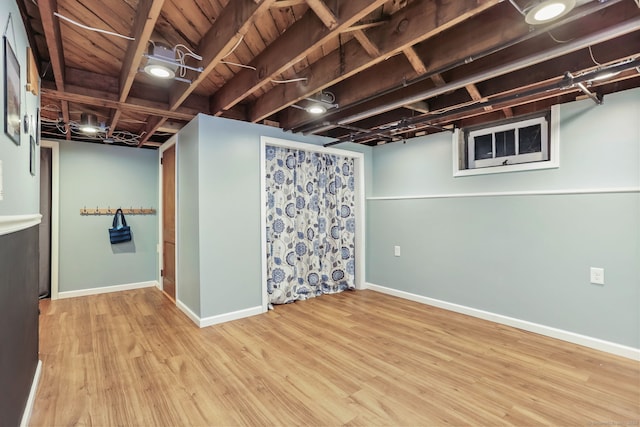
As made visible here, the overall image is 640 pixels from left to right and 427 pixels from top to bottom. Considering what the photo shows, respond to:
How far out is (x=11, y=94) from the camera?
1.45 meters

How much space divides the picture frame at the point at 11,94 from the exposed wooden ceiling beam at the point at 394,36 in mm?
1844

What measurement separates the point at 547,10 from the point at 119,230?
5464 mm

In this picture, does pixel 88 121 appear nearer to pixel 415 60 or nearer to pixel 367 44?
pixel 367 44

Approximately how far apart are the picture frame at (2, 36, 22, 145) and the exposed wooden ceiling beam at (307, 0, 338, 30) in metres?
1.39

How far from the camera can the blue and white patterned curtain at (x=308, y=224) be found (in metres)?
4.02

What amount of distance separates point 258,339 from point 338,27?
2.67 meters

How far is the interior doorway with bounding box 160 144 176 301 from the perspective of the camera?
4.25 meters

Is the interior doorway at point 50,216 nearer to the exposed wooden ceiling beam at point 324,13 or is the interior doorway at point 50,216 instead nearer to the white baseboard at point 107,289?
the white baseboard at point 107,289

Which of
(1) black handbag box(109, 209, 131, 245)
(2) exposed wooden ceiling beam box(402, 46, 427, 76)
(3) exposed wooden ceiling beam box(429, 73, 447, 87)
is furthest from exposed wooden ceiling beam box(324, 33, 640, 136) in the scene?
(1) black handbag box(109, 209, 131, 245)

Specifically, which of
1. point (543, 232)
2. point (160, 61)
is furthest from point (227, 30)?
point (543, 232)

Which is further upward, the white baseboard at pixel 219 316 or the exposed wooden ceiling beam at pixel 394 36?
the exposed wooden ceiling beam at pixel 394 36

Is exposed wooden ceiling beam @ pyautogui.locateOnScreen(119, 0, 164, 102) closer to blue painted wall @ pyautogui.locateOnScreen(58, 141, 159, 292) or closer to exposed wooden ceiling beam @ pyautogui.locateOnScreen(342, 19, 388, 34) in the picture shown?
exposed wooden ceiling beam @ pyautogui.locateOnScreen(342, 19, 388, 34)

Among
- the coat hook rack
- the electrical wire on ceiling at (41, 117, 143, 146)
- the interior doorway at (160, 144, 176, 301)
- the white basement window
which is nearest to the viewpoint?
the white basement window

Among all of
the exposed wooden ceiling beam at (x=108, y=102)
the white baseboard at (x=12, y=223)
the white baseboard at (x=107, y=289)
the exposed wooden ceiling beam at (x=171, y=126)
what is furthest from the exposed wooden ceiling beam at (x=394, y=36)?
the white baseboard at (x=107, y=289)
